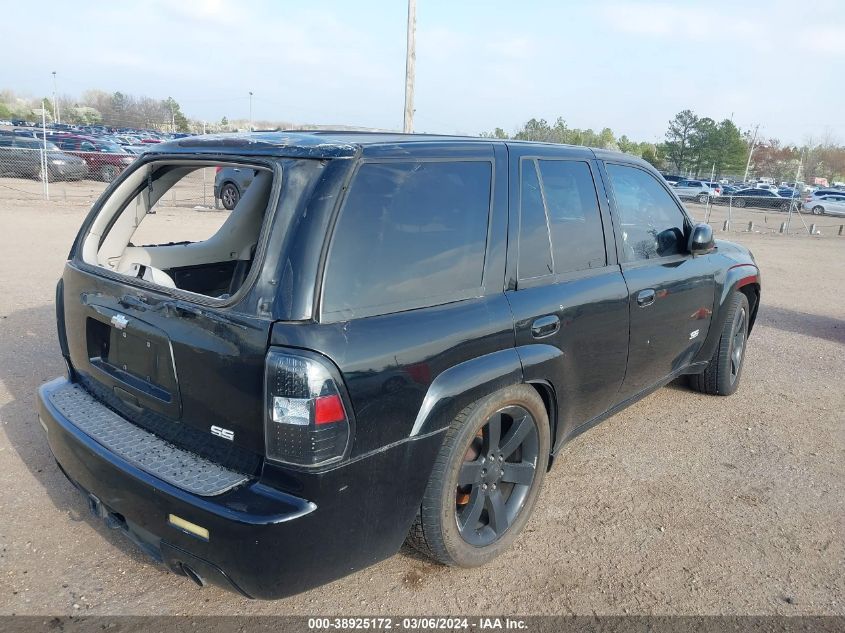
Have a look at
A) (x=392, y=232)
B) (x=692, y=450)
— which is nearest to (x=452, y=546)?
(x=392, y=232)

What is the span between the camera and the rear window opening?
10.0 feet

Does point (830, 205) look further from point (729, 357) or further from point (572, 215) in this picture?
point (572, 215)

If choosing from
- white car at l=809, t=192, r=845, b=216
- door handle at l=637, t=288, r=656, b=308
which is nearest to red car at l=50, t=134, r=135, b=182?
door handle at l=637, t=288, r=656, b=308

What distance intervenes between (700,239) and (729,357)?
131 cm

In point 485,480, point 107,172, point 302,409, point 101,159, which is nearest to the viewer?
point 302,409

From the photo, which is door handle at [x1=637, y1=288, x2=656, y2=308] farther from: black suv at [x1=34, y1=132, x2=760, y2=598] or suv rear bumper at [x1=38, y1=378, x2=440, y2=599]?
suv rear bumper at [x1=38, y1=378, x2=440, y2=599]

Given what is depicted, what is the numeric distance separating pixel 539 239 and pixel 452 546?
1.45 meters

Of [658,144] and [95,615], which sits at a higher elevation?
[658,144]

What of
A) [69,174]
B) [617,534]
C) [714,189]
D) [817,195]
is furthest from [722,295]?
[714,189]

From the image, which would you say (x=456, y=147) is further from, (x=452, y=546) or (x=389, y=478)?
(x=452, y=546)

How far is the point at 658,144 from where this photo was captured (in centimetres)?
6756

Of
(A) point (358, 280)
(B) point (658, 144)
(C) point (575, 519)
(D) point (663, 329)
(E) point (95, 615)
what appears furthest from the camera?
(B) point (658, 144)

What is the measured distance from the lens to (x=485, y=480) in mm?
2857

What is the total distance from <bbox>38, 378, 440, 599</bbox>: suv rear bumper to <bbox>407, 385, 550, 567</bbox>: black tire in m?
0.13
